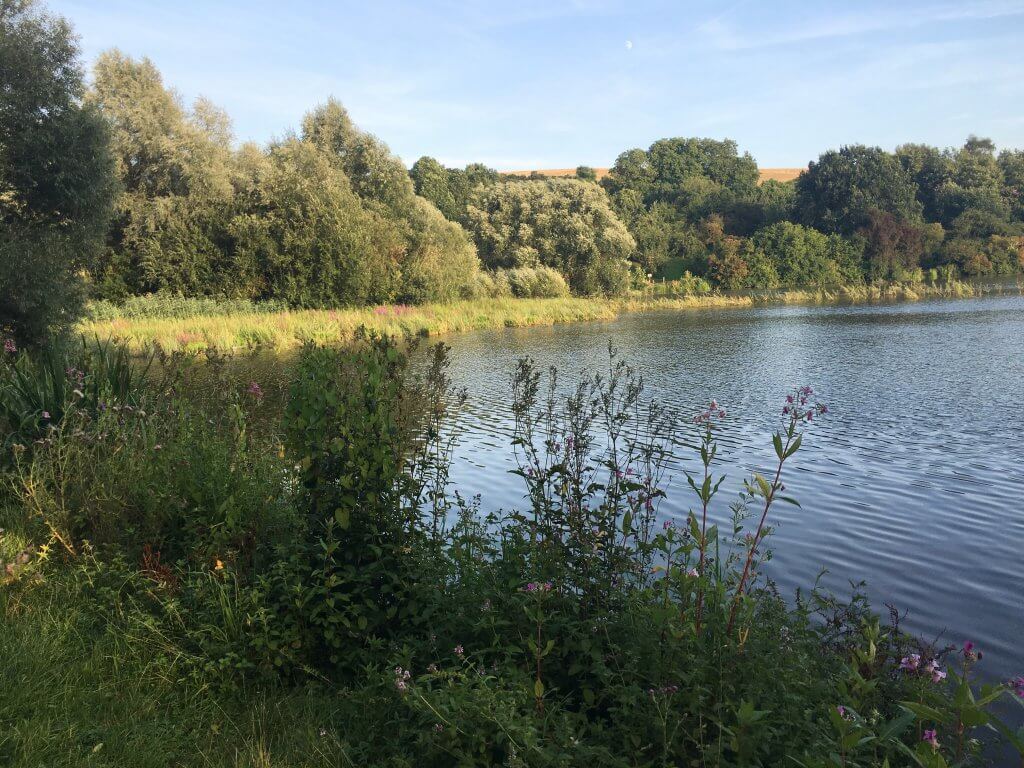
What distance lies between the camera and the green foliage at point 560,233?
165ft

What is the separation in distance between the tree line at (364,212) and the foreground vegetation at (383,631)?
10389mm

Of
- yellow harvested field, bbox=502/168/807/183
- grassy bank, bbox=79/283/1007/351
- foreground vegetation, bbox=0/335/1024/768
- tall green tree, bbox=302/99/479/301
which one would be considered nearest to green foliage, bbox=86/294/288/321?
grassy bank, bbox=79/283/1007/351

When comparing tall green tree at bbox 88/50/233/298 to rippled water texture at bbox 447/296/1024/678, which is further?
tall green tree at bbox 88/50/233/298

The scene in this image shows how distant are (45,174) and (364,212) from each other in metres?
19.9

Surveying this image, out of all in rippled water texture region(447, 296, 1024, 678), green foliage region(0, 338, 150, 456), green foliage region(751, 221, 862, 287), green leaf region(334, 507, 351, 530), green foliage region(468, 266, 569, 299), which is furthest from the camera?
green foliage region(751, 221, 862, 287)

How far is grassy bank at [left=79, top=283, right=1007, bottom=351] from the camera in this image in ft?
73.6

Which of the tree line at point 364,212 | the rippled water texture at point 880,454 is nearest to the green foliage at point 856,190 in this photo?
the tree line at point 364,212

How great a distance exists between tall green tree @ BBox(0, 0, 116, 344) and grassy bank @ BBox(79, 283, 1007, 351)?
1.78 metres

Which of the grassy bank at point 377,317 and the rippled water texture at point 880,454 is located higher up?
the grassy bank at point 377,317

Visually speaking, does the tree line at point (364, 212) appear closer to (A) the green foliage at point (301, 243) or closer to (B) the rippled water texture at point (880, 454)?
(A) the green foliage at point (301, 243)

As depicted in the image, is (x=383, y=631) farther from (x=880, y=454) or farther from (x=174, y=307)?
(x=174, y=307)

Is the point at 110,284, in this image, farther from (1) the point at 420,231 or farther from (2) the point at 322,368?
(2) the point at 322,368

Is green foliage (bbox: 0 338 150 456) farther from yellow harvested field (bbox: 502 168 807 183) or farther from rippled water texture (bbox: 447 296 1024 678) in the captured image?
yellow harvested field (bbox: 502 168 807 183)

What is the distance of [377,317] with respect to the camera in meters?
28.3
